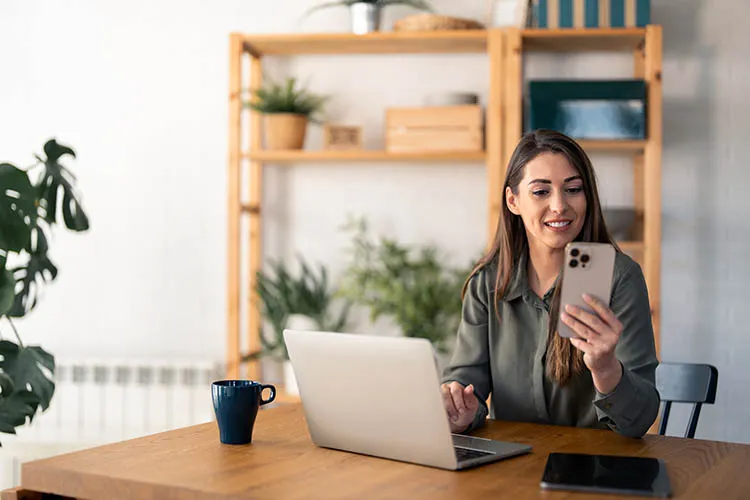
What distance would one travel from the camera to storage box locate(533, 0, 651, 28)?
301 centimetres

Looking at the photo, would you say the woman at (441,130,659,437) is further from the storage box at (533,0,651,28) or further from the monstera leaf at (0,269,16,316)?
the monstera leaf at (0,269,16,316)

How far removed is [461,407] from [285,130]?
5.95 feet

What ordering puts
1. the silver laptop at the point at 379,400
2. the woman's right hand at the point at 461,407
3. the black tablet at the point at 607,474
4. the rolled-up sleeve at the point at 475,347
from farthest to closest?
the rolled-up sleeve at the point at 475,347, the woman's right hand at the point at 461,407, the silver laptop at the point at 379,400, the black tablet at the point at 607,474

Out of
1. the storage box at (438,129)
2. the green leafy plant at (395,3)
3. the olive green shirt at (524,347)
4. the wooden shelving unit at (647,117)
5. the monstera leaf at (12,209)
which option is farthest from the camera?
the green leafy plant at (395,3)

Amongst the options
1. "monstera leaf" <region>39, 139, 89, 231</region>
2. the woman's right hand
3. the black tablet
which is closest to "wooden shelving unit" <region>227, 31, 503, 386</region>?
"monstera leaf" <region>39, 139, 89, 231</region>

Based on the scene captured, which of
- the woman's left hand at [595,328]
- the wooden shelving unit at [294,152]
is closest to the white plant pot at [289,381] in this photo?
the wooden shelving unit at [294,152]

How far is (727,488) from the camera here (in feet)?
4.00

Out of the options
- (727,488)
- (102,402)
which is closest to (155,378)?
(102,402)

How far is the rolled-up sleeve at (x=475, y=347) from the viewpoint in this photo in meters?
1.93

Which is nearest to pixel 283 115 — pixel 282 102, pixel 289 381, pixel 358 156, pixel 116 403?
pixel 282 102

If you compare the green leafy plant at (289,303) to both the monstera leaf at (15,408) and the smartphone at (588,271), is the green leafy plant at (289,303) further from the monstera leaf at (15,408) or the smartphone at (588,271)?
the smartphone at (588,271)

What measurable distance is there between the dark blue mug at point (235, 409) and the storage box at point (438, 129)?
1764 mm

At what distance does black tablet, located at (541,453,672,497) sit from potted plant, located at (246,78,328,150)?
2.07 m

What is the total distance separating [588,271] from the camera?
1.37m
